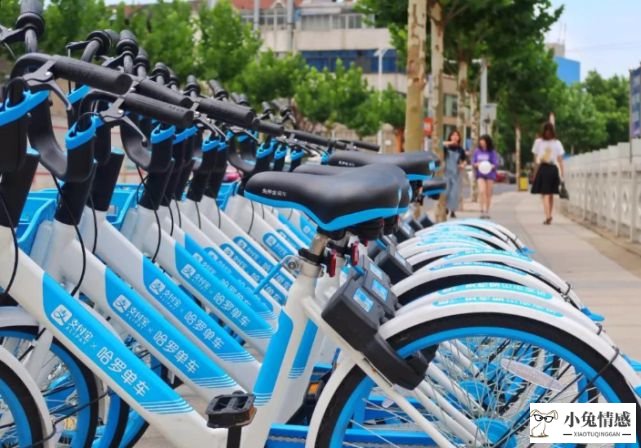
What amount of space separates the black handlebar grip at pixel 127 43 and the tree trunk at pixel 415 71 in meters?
9.61

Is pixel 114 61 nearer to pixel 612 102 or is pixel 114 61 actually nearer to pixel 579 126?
pixel 579 126

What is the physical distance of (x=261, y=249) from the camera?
4734mm

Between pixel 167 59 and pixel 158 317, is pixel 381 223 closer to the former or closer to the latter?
pixel 158 317

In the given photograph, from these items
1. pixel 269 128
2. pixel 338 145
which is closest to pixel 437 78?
pixel 338 145

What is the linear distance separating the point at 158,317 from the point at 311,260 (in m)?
0.59

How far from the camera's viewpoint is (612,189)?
15391 millimetres

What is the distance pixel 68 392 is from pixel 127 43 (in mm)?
1401

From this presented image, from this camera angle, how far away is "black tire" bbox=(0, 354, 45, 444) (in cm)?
270

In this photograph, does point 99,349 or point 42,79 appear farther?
point 99,349

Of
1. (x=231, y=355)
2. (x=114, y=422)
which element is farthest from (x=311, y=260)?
(x=114, y=422)

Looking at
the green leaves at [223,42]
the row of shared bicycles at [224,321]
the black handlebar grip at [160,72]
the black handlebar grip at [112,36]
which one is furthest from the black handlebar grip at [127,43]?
the green leaves at [223,42]

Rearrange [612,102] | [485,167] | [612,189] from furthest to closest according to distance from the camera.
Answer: [612,102]
[485,167]
[612,189]

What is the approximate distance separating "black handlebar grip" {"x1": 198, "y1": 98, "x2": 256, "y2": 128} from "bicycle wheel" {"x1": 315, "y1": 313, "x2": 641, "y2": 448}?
823 mm

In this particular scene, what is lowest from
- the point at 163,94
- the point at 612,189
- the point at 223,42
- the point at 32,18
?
the point at 612,189
